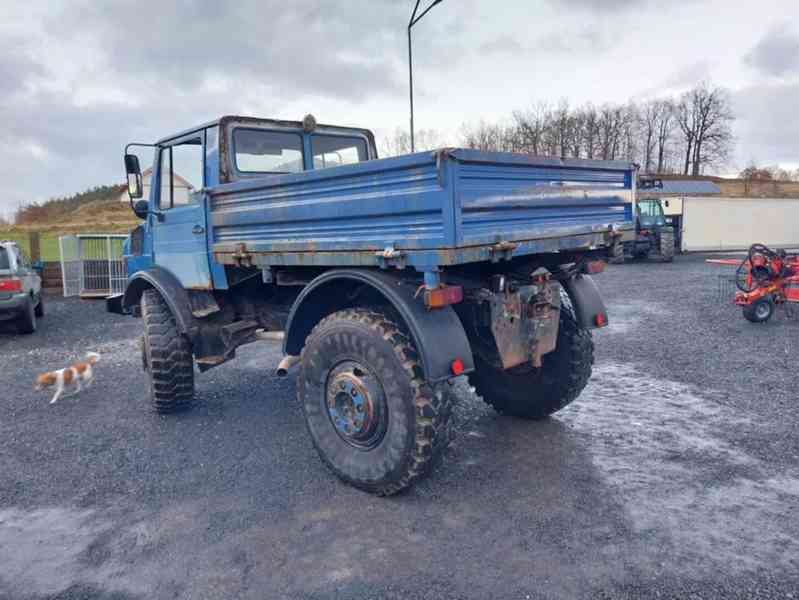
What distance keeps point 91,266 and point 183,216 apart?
35.4ft

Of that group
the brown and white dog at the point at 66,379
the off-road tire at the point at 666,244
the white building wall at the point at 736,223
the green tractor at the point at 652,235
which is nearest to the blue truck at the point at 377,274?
the brown and white dog at the point at 66,379

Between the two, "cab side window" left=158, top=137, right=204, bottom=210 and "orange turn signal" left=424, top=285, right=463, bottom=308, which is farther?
"cab side window" left=158, top=137, right=204, bottom=210

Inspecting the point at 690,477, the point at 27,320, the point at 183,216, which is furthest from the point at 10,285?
the point at 690,477

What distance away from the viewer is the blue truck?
132 inches

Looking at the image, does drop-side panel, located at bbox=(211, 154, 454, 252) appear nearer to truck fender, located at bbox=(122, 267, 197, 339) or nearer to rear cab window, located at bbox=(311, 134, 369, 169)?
truck fender, located at bbox=(122, 267, 197, 339)

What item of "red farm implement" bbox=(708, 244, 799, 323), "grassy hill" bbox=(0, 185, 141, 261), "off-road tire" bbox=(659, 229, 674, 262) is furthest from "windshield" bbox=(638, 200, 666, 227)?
"grassy hill" bbox=(0, 185, 141, 261)

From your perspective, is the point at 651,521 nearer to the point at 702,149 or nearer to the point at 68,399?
the point at 68,399

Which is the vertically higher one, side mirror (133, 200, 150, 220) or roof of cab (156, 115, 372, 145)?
roof of cab (156, 115, 372, 145)

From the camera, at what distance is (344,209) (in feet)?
11.9

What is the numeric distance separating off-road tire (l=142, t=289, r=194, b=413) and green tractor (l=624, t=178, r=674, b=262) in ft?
60.4

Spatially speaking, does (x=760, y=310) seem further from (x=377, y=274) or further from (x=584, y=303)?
(x=377, y=274)

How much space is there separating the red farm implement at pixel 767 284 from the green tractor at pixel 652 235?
11297mm

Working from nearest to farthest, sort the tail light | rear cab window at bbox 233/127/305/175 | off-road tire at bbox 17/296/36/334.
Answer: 1. rear cab window at bbox 233/127/305/175
2. the tail light
3. off-road tire at bbox 17/296/36/334

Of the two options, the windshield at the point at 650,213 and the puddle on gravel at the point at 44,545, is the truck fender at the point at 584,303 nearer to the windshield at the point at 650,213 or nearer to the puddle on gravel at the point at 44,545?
the puddle on gravel at the point at 44,545
